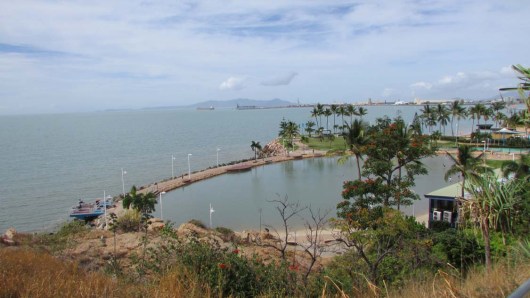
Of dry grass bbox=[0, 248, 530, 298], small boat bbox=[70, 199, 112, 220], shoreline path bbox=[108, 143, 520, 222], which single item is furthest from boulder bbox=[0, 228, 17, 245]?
small boat bbox=[70, 199, 112, 220]

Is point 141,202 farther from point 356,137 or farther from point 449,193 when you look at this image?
point 449,193

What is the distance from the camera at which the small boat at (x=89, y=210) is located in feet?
112

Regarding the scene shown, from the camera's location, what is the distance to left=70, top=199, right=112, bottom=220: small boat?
3416cm

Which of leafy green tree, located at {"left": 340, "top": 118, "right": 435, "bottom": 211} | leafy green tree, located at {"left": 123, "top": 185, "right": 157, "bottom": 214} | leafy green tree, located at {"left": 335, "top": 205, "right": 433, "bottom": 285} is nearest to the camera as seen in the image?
leafy green tree, located at {"left": 335, "top": 205, "right": 433, "bottom": 285}

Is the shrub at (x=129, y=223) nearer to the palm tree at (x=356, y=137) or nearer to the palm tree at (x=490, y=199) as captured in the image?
the palm tree at (x=356, y=137)

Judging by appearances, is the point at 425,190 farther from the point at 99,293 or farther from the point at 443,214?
A: the point at 99,293

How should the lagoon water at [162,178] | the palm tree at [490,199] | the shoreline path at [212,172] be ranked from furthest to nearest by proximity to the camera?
the shoreline path at [212,172], the lagoon water at [162,178], the palm tree at [490,199]

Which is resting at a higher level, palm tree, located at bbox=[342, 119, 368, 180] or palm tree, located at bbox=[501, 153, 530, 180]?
palm tree, located at bbox=[342, 119, 368, 180]

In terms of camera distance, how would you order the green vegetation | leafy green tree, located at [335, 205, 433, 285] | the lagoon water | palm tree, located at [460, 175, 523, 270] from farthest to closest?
the lagoon water
leafy green tree, located at [335, 205, 433, 285]
palm tree, located at [460, 175, 523, 270]
the green vegetation

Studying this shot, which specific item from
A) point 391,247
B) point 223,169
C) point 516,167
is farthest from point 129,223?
point 223,169

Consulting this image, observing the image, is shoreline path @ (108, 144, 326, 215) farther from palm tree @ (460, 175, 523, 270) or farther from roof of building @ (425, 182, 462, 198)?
palm tree @ (460, 175, 523, 270)

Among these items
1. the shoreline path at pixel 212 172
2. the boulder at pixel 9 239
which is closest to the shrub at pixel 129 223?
the boulder at pixel 9 239

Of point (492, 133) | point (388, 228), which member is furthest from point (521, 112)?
point (492, 133)

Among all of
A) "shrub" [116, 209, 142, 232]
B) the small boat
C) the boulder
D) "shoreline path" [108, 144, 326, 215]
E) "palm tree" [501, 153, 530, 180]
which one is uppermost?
"palm tree" [501, 153, 530, 180]
